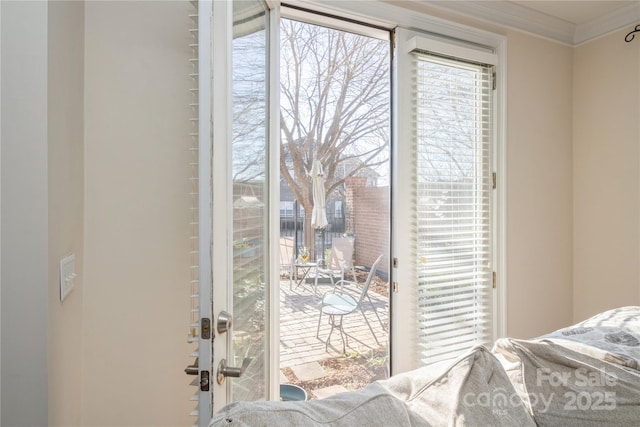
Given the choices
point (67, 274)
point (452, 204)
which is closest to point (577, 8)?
point (452, 204)

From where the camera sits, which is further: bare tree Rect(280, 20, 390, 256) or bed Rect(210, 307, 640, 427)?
bare tree Rect(280, 20, 390, 256)

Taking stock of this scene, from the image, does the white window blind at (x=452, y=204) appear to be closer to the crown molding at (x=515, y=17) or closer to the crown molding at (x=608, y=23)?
the crown molding at (x=515, y=17)

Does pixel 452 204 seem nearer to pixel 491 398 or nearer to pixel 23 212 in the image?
pixel 491 398

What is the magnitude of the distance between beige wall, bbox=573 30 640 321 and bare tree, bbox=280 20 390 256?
1.52 metres

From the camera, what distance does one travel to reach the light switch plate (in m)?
1.02

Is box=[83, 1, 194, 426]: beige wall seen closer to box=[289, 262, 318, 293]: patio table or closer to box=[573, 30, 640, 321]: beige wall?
box=[289, 262, 318, 293]: patio table

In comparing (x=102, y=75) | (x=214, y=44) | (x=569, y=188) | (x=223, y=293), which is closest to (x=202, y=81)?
(x=214, y=44)

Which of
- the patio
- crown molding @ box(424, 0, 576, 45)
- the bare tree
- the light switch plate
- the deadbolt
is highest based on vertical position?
crown molding @ box(424, 0, 576, 45)

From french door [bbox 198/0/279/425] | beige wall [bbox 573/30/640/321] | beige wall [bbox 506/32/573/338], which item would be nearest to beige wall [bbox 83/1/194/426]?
french door [bbox 198/0/279/425]

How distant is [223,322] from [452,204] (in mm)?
1797

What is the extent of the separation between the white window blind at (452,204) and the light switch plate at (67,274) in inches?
68.7

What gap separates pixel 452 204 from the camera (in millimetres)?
2293

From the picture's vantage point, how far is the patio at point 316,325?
2980 mm

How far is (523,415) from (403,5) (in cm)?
216
